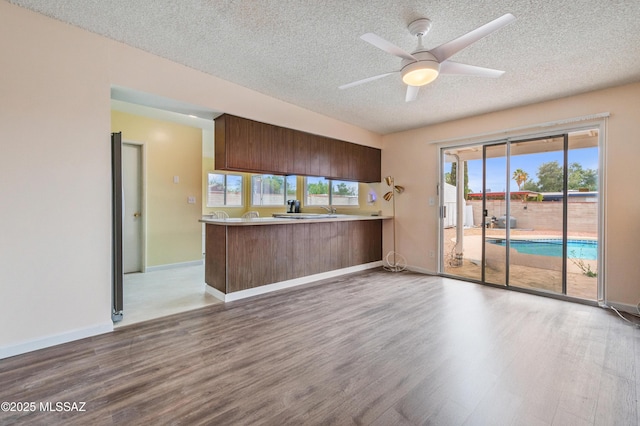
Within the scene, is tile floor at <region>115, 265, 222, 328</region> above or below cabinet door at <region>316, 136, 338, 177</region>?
below

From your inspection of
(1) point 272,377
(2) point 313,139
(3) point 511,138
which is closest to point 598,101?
(3) point 511,138

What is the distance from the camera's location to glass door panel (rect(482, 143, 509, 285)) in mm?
4008

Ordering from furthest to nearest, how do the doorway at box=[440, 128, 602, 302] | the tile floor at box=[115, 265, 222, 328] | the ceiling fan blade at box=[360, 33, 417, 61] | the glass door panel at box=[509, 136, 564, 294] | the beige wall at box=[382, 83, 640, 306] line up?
the glass door panel at box=[509, 136, 564, 294] → the doorway at box=[440, 128, 602, 302] → the beige wall at box=[382, 83, 640, 306] → the tile floor at box=[115, 265, 222, 328] → the ceiling fan blade at box=[360, 33, 417, 61]

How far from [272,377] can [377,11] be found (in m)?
2.66

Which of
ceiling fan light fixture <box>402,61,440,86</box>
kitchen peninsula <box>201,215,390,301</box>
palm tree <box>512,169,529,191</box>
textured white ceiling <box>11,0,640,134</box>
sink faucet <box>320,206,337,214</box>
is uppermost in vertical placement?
textured white ceiling <box>11,0,640,134</box>

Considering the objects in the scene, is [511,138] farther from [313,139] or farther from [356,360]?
[356,360]

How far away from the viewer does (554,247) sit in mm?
3691

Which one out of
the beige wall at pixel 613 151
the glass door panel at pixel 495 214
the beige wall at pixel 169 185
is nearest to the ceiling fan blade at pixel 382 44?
the beige wall at pixel 613 151

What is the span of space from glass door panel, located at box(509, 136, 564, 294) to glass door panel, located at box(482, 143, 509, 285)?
0.32 feet

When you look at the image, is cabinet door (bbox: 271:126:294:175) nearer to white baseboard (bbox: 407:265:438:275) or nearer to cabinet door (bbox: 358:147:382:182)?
cabinet door (bbox: 358:147:382:182)

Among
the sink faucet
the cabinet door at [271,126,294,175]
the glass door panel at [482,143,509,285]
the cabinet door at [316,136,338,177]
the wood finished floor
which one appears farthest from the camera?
the sink faucet

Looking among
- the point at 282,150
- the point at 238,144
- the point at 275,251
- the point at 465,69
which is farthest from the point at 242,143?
the point at 465,69

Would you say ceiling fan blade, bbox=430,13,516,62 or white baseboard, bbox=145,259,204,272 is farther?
white baseboard, bbox=145,259,204,272

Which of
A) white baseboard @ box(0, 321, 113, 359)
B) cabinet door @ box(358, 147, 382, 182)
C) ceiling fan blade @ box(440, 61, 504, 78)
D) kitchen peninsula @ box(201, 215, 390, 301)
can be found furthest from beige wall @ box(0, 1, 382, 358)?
cabinet door @ box(358, 147, 382, 182)
